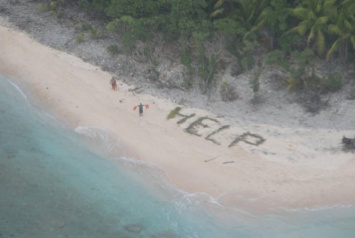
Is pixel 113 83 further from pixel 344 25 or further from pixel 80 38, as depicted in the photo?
pixel 344 25

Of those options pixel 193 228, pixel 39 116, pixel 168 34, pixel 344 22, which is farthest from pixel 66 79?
pixel 344 22

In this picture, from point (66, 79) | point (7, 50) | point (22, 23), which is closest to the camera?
point (66, 79)

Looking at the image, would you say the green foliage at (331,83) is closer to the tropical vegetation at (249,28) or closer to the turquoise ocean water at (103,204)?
the tropical vegetation at (249,28)

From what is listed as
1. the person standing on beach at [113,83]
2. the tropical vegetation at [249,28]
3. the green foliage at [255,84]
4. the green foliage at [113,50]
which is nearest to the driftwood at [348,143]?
the tropical vegetation at [249,28]

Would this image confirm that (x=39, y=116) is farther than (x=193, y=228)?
Yes

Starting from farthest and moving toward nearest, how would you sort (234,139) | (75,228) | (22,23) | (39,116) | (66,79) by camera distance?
1. (22,23)
2. (66,79)
3. (39,116)
4. (234,139)
5. (75,228)

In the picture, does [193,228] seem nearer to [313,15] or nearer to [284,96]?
[284,96]
